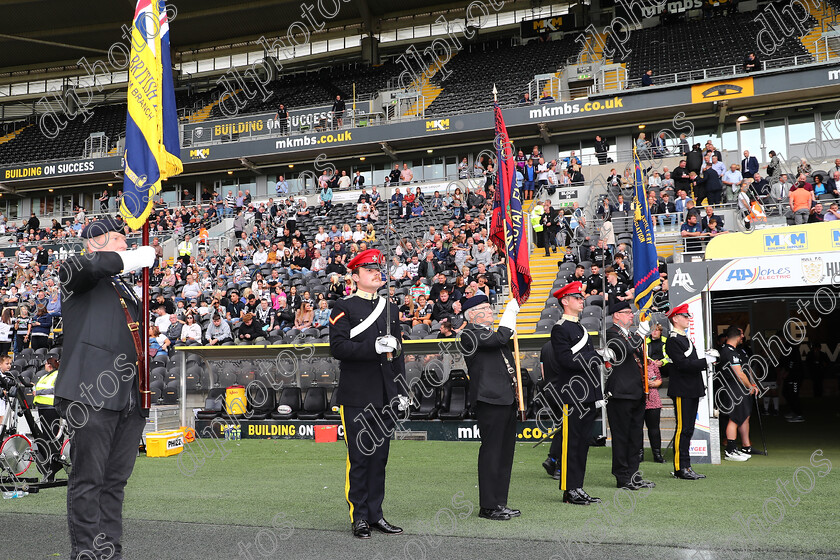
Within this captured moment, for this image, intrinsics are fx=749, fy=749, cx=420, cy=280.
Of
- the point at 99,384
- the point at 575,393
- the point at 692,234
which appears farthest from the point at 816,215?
the point at 99,384

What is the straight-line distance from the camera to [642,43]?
31.2 m

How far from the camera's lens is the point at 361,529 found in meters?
5.39

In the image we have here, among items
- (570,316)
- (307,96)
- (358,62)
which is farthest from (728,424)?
(358,62)

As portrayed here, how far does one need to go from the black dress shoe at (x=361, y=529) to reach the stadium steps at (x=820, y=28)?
25940 mm

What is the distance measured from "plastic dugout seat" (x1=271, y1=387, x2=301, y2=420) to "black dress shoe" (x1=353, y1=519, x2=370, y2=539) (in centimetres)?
839

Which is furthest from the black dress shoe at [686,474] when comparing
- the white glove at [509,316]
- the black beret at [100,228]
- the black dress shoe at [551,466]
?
the black beret at [100,228]

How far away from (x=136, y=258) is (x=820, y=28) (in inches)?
1196

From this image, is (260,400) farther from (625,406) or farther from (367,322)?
(367,322)

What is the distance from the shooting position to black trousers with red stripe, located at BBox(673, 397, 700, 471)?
27.2 feet

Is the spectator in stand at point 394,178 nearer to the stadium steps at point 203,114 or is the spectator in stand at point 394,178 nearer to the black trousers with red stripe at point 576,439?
the stadium steps at point 203,114

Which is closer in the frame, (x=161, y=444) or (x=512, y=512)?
(x=512, y=512)

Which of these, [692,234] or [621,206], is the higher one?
[621,206]

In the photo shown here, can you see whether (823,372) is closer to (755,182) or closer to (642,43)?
(755,182)

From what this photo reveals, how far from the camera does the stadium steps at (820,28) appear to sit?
84.8ft
